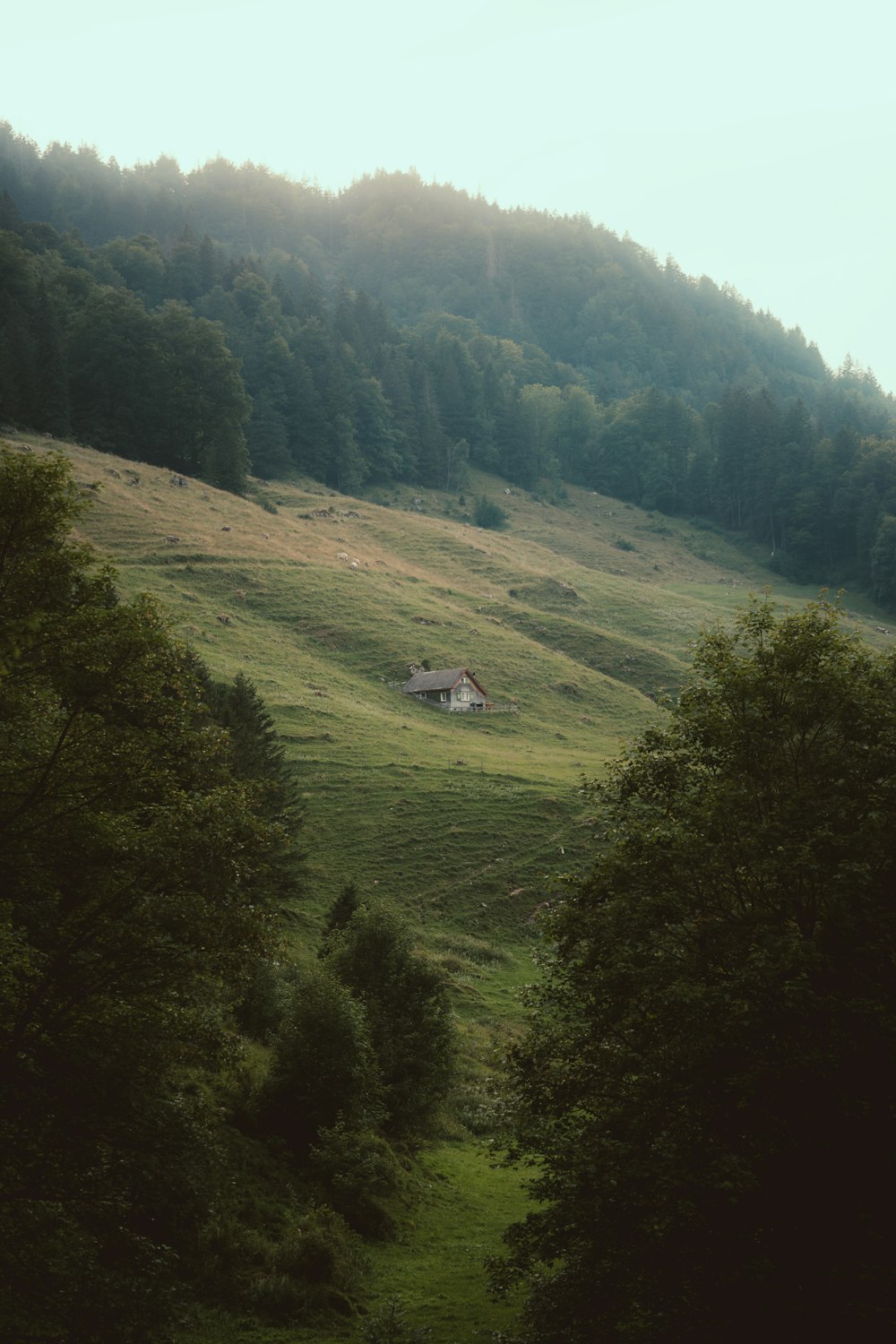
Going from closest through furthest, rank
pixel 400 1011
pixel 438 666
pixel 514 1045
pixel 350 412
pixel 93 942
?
pixel 93 942 < pixel 514 1045 < pixel 400 1011 < pixel 438 666 < pixel 350 412

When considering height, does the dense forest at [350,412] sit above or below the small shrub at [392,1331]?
above

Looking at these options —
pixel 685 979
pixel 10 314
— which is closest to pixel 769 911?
pixel 685 979

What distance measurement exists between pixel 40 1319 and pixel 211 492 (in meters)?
102

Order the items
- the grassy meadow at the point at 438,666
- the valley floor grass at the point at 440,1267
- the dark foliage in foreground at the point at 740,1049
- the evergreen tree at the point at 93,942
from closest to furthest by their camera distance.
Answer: the evergreen tree at the point at 93,942
the dark foliage in foreground at the point at 740,1049
the valley floor grass at the point at 440,1267
the grassy meadow at the point at 438,666

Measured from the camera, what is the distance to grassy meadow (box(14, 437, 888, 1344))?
95.2 feet

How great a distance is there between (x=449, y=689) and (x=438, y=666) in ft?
18.9

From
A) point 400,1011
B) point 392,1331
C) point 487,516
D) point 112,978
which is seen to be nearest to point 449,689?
point 400,1011

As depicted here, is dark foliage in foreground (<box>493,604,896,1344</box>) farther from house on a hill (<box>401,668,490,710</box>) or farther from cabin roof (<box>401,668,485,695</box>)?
house on a hill (<box>401,668,490,710</box>)

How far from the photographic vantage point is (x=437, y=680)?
259 feet

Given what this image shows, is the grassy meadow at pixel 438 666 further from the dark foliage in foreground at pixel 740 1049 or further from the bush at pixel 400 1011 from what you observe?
the dark foliage in foreground at pixel 740 1049

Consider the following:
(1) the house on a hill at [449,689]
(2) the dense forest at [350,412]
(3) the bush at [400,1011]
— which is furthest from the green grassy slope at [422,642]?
(3) the bush at [400,1011]

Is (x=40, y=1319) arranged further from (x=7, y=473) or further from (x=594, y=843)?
(x=594, y=843)

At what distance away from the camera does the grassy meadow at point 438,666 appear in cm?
2903

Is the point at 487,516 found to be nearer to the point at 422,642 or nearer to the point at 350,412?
the point at 350,412
